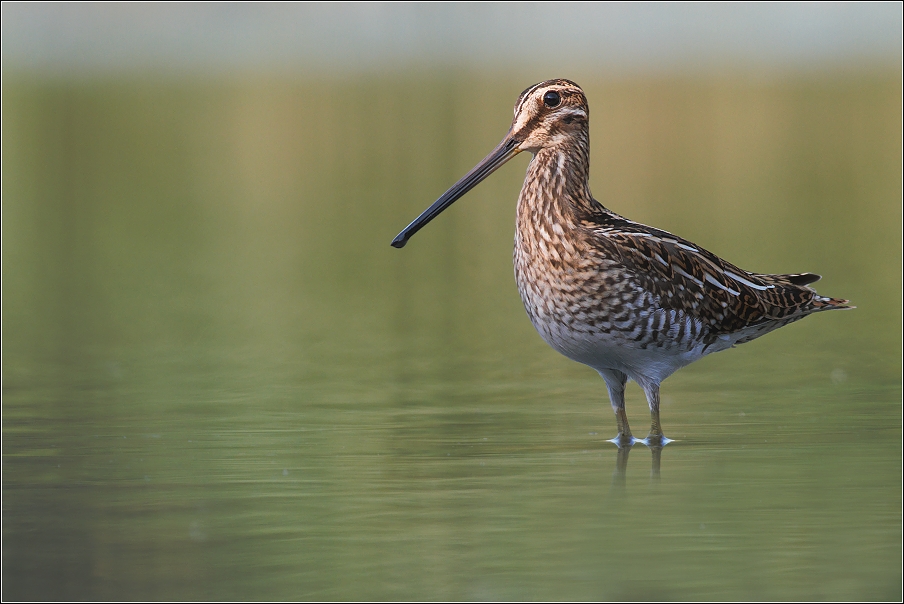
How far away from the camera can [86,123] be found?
47375mm

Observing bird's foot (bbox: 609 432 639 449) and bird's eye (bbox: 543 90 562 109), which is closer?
bird's foot (bbox: 609 432 639 449)

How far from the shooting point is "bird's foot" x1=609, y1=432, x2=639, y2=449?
384 inches

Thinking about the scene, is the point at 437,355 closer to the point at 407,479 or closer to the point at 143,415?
the point at 143,415

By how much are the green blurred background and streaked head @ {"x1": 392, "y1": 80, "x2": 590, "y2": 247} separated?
1.55 meters

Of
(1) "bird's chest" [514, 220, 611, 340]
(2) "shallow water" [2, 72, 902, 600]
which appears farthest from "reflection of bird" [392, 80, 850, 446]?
(2) "shallow water" [2, 72, 902, 600]

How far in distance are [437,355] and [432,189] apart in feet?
48.2

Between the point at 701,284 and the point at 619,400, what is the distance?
826 millimetres

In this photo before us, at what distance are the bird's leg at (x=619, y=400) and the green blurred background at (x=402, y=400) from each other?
22 cm

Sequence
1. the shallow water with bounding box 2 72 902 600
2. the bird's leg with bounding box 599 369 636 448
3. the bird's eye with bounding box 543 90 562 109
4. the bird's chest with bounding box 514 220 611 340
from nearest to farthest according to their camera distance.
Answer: the shallow water with bounding box 2 72 902 600 → the bird's chest with bounding box 514 220 611 340 → the bird's leg with bounding box 599 369 636 448 → the bird's eye with bounding box 543 90 562 109

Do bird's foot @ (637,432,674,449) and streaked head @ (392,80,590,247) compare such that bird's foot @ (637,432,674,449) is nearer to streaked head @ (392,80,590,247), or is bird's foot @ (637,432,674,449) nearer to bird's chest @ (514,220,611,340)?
bird's chest @ (514,220,611,340)

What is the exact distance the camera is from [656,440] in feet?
32.0

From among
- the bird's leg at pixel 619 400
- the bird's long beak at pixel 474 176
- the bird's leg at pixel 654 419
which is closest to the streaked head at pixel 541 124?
the bird's long beak at pixel 474 176

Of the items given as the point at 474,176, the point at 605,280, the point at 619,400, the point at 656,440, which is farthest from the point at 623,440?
the point at 474,176

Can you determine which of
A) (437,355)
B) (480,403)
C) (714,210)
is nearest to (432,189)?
(714,210)
